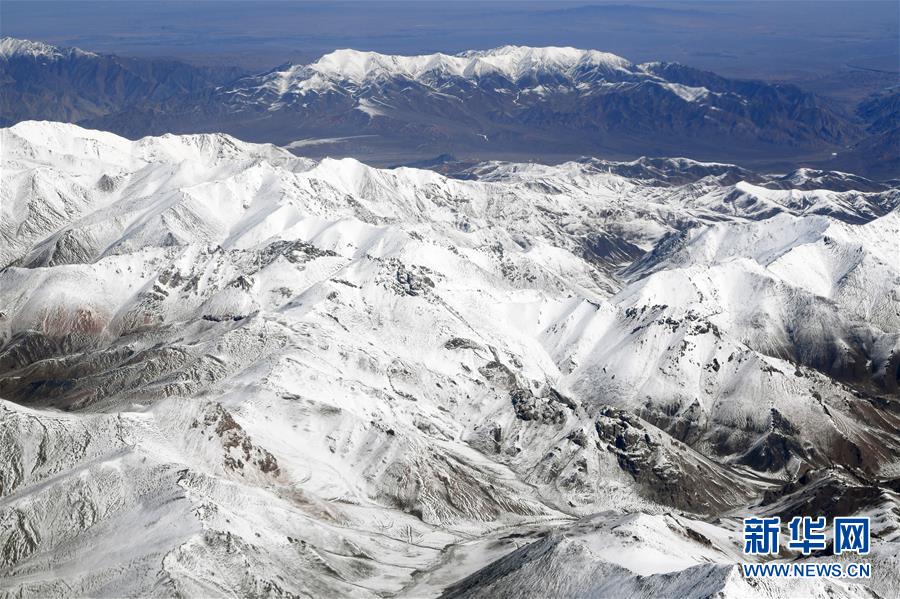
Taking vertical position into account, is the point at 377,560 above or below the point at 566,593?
below

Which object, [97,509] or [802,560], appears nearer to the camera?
[802,560]

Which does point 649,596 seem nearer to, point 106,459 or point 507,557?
point 507,557

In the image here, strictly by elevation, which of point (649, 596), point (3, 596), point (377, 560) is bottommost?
point (377, 560)

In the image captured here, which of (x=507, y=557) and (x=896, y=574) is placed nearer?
(x=896, y=574)

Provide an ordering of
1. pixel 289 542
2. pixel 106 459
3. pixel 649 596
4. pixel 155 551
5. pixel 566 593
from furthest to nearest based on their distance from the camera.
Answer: pixel 106 459 → pixel 289 542 → pixel 155 551 → pixel 566 593 → pixel 649 596

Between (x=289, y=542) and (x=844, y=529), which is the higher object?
(x=844, y=529)

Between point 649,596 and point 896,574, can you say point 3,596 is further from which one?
point 896,574

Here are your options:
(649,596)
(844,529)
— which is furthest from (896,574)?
(649,596)

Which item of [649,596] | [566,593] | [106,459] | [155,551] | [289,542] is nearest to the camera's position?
[649,596]

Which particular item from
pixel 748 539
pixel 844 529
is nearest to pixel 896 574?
pixel 844 529
